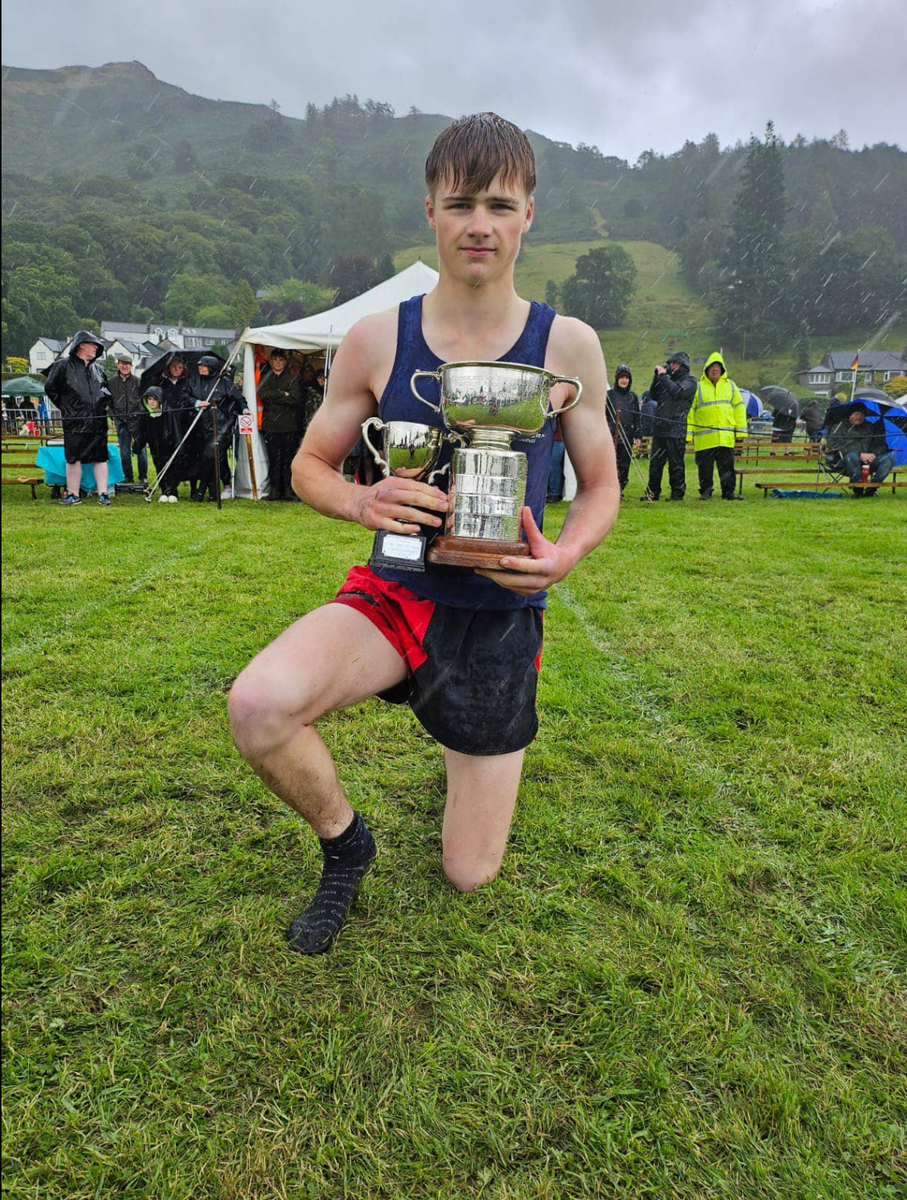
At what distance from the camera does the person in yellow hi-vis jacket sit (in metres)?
10.6

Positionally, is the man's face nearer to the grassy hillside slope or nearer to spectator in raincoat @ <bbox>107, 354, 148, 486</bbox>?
spectator in raincoat @ <bbox>107, 354, 148, 486</bbox>

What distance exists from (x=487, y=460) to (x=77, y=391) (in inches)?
362

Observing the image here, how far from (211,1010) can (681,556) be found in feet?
19.4

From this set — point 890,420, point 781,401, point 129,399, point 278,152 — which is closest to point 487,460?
point 129,399

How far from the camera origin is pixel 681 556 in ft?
22.3

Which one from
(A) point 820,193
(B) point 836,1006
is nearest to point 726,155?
(A) point 820,193

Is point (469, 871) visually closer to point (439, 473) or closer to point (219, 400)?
point (439, 473)

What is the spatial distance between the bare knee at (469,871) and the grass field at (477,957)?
49mm

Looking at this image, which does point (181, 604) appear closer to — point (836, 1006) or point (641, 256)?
point (836, 1006)

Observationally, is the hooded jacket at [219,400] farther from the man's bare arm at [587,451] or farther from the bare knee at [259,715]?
the bare knee at [259,715]

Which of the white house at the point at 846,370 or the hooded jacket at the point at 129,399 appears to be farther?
the white house at the point at 846,370

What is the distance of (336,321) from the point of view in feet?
32.8

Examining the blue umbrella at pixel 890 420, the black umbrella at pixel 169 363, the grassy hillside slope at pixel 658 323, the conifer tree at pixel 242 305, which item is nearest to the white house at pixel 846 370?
the grassy hillside slope at pixel 658 323

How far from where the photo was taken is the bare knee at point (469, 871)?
2.16 meters
